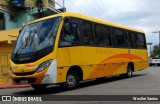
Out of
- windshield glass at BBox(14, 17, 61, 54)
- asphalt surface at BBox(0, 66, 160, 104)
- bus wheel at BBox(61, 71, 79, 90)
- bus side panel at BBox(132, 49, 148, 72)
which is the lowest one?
asphalt surface at BBox(0, 66, 160, 104)

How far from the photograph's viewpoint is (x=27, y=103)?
11.5 metres

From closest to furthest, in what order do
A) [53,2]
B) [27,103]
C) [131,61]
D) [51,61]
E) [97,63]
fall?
1. [27,103]
2. [51,61]
3. [97,63]
4. [131,61]
5. [53,2]

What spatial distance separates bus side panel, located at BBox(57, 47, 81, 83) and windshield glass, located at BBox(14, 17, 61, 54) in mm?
660

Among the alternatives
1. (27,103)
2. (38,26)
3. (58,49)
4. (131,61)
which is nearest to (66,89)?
(58,49)

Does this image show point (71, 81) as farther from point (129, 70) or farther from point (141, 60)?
point (141, 60)

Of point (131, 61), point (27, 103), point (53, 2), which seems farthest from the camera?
point (53, 2)

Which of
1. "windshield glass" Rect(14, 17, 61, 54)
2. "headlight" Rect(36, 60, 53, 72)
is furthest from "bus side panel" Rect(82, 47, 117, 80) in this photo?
"headlight" Rect(36, 60, 53, 72)

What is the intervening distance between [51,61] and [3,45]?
9.40 metres

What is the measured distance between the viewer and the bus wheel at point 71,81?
15.2 metres

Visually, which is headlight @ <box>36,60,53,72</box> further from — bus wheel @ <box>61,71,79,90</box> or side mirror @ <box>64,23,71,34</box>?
side mirror @ <box>64,23,71,34</box>

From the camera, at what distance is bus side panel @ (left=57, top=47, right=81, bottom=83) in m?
14.6

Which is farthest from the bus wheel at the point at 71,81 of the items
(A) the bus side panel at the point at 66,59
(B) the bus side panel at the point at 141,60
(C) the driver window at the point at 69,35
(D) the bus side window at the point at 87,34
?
(B) the bus side panel at the point at 141,60

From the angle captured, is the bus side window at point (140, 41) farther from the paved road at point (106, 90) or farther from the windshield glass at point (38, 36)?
the windshield glass at point (38, 36)

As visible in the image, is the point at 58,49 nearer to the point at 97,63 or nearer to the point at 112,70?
the point at 97,63
